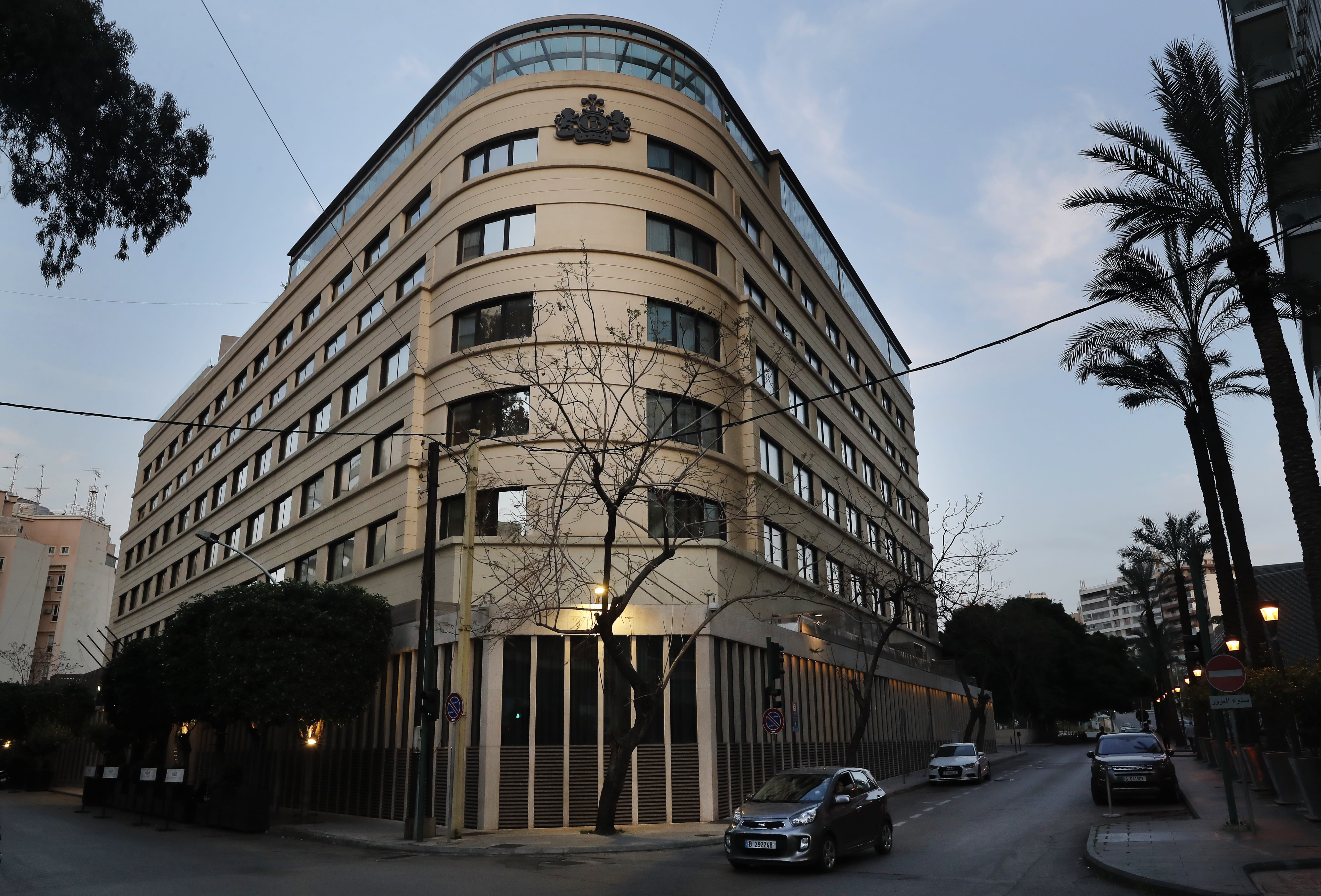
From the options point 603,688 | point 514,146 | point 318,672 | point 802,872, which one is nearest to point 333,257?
point 514,146

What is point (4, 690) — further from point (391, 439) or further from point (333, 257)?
point (391, 439)

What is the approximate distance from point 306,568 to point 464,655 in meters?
17.4

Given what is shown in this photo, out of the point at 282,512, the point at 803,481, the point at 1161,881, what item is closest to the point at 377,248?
the point at 282,512

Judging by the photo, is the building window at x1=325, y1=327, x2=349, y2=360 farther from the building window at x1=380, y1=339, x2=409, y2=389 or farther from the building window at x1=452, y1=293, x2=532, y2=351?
the building window at x1=452, y1=293, x2=532, y2=351

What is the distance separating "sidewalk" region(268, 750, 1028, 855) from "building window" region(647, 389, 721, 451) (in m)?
9.49

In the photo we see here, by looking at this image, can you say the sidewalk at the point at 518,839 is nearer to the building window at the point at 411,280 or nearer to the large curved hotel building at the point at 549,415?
the large curved hotel building at the point at 549,415

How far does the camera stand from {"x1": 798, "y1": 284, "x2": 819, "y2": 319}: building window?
3816 cm

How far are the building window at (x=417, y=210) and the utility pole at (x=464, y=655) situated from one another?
1347cm

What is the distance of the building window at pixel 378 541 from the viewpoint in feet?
94.0

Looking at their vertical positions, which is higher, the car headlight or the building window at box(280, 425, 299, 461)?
the building window at box(280, 425, 299, 461)

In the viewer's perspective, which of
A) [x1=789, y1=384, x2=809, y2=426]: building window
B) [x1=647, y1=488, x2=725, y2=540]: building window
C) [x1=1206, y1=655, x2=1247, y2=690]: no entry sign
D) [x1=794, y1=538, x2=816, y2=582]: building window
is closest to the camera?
[x1=1206, y1=655, x2=1247, y2=690]: no entry sign

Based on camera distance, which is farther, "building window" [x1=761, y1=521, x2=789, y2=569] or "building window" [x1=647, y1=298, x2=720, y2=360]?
"building window" [x1=761, y1=521, x2=789, y2=569]

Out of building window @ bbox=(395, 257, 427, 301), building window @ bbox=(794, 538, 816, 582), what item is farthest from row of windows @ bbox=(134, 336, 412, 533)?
building window @ bbox=(794, 538, 816, 582)

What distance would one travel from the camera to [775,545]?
30.2 metres
